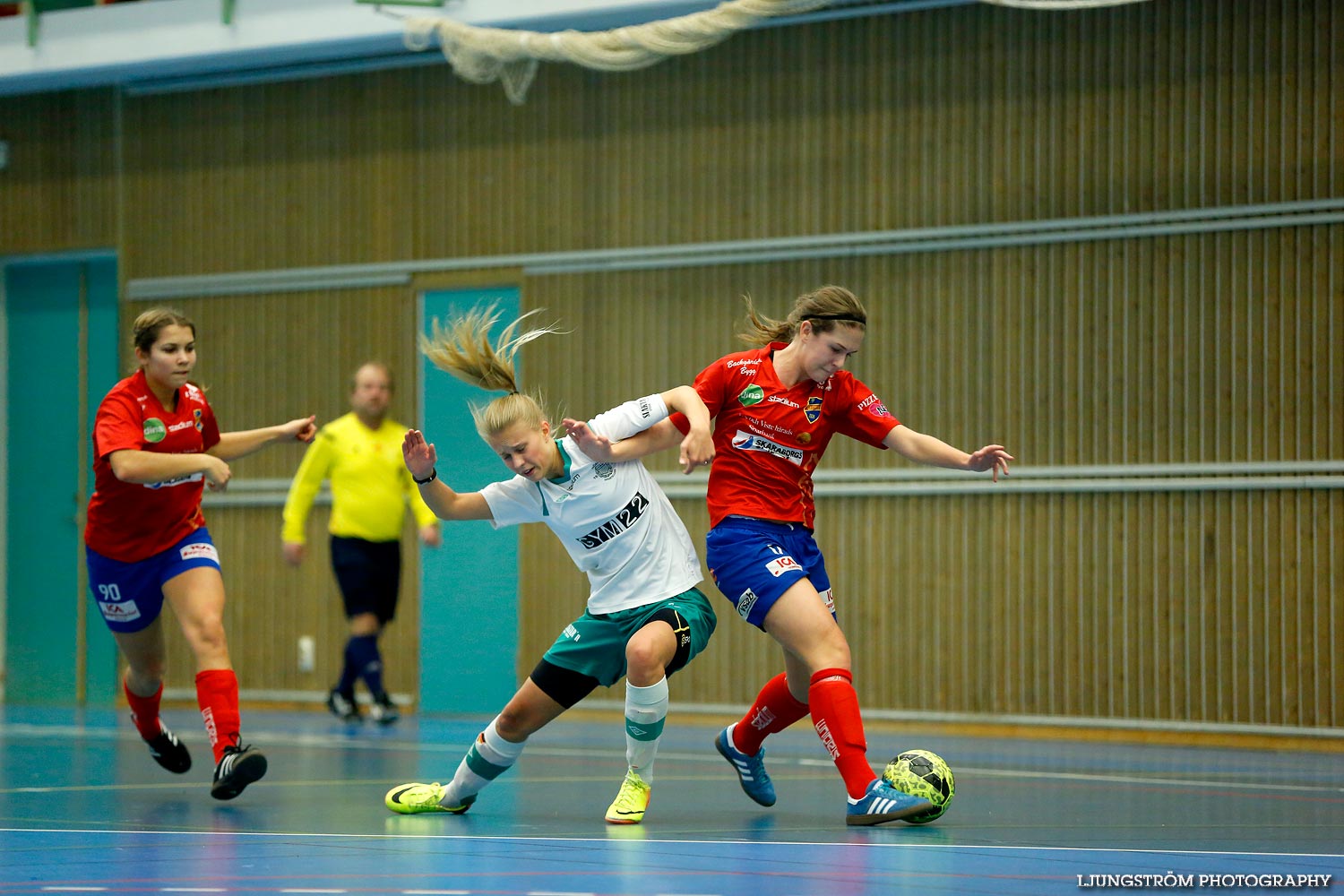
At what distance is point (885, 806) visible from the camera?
499 centimetres

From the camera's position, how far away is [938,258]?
32.7 feet

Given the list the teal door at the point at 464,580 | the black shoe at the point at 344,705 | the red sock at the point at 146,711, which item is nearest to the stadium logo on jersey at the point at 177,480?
the red sock at the point at 146,711

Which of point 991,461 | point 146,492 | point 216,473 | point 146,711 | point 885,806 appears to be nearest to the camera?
point 885,806

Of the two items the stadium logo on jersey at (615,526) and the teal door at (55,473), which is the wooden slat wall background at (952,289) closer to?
the teal door at (55,473)

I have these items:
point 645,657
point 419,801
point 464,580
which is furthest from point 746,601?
point 464,580

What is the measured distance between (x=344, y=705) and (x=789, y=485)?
17.8ft

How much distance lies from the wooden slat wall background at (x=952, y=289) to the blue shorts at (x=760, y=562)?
4475mm

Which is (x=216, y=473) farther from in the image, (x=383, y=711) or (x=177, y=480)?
(x=383, y=711)

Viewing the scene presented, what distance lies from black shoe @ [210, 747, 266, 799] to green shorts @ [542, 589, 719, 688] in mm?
1241

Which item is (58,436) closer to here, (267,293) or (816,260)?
(267,293)

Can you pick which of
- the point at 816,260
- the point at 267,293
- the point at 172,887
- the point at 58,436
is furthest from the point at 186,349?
the point at 58,436

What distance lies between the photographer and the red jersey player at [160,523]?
582 centimetres

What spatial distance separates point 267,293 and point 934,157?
205 inches

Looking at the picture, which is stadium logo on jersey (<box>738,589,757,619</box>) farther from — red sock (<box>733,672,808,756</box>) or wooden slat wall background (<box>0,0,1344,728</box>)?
wooden slat wall background (<box>0,0,1344,728</box>)
